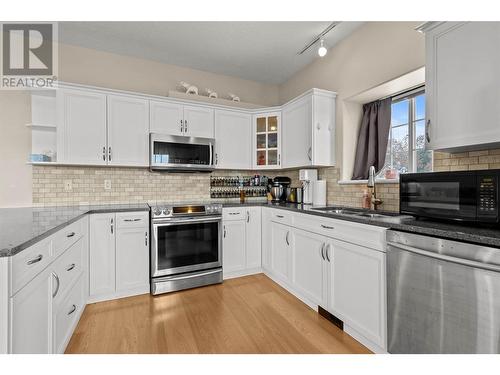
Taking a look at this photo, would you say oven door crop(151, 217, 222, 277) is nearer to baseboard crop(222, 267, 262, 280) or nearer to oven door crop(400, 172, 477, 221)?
baseboard crop(222, 267, 262, 280)

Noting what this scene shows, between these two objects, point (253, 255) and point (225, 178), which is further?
point (225, 178)

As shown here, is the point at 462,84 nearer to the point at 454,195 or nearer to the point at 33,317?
the point at 454,195

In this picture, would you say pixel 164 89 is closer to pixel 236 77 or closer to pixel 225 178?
pixel 236 77

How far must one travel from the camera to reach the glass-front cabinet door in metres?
3.46

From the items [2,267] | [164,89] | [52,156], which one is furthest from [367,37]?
[52,156]

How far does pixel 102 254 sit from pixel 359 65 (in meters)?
3.32

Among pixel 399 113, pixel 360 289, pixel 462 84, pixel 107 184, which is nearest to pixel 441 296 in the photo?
pixel 360 289

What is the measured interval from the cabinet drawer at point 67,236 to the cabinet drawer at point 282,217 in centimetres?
193

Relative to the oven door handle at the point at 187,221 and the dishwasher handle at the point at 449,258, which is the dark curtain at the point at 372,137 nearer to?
the dishwasher handle at the point at 449,258

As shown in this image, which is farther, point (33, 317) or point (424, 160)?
point (424, 160)

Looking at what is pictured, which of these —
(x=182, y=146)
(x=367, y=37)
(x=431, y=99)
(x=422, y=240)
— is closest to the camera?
(x=422, y=240)

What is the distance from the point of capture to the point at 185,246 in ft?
8.95

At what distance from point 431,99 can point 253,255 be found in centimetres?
239

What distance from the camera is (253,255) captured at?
10.2 feet
